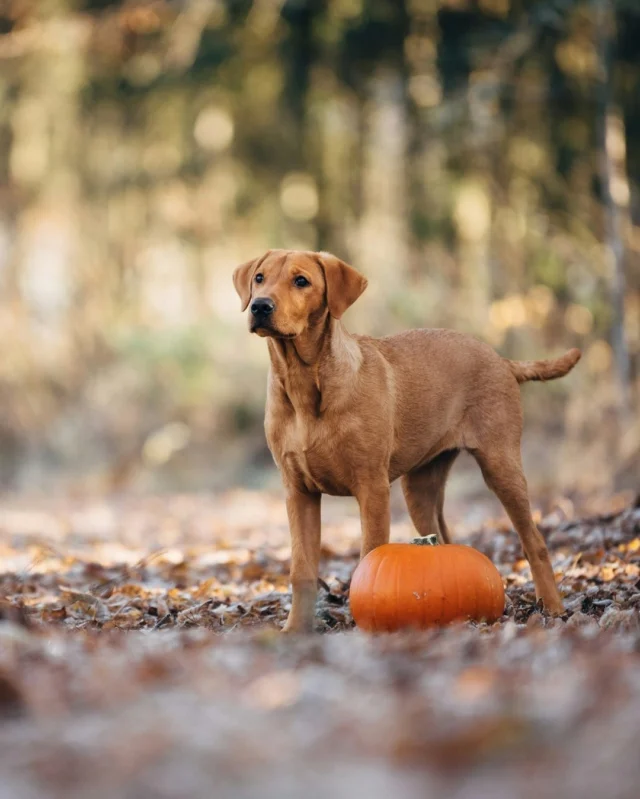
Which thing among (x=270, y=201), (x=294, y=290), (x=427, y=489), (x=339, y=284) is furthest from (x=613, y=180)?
(x=294, y=290)

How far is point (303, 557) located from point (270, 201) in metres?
12.8

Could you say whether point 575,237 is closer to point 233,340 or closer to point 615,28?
point 615,28

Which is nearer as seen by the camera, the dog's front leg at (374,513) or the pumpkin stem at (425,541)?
the pumpkin stem at (425,541)

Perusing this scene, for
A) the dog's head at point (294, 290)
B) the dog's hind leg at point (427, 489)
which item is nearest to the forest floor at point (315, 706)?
the dog's hind leg at point (427, 489)

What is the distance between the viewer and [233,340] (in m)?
16.3

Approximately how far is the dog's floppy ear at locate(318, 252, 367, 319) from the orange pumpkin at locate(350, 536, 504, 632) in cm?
122

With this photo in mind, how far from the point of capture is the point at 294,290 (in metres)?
5.08

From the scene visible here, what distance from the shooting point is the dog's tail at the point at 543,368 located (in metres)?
5.85

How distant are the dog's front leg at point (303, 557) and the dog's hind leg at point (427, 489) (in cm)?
81

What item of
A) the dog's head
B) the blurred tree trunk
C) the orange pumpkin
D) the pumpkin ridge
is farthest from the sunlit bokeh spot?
the pumpkin ridge

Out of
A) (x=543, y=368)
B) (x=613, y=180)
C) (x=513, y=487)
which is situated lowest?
(x=513, y=487)

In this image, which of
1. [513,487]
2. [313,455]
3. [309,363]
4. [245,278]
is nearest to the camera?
[313,455]

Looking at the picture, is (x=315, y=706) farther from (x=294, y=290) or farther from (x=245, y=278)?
(x=245, y=278)

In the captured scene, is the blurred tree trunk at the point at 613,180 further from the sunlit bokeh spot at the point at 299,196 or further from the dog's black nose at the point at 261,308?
the dog's black nose at the point at 261,308
